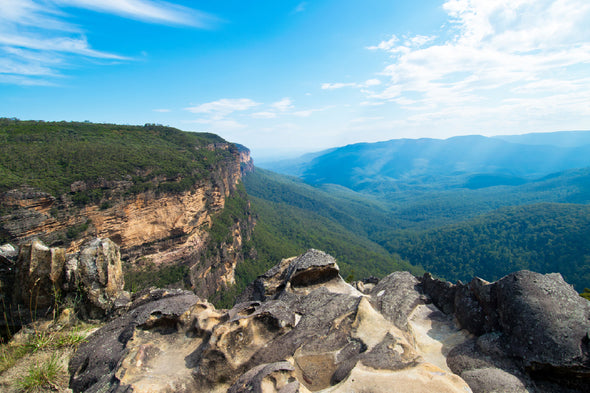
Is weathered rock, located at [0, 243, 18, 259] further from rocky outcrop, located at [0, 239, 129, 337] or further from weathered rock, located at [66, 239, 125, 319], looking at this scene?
weathered rock, located at [66, 239, 125, 319]

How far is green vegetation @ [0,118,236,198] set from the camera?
3083 cm

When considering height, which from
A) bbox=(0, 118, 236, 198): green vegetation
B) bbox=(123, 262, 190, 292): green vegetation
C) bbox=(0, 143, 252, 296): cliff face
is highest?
bbox=(0, 118, 236, 198): green vegetation

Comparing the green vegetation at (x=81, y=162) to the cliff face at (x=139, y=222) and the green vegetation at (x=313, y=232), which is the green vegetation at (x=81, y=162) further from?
the green vegetation at (x=313, y=232)

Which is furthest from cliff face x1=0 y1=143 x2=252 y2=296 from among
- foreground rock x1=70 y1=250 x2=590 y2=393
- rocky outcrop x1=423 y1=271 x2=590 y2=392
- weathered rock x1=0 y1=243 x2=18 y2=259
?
rocky outcrop x1=423 y1=271 x2=590 y2=392

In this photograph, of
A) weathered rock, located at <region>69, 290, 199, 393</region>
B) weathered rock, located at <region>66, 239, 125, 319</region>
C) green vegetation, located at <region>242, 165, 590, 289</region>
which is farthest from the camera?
green vegetation, located at <region>242, 165, 590, 289</region>

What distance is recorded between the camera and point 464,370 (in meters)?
5.75

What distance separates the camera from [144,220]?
128ft

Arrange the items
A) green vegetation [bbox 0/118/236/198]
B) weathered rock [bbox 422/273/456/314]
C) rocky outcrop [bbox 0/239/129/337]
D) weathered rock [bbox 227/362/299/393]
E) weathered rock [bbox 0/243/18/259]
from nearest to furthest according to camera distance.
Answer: weathered rock [bbox 227/362/299/393]
rocky outcrop [bbox 0/239/129/337]
weathered rock [bbox 0/243/18/259]
weathered rock [bbox 422/273/456/314]
green vegetation [bbox 0/118/236/198]

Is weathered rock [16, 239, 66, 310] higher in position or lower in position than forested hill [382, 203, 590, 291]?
higher

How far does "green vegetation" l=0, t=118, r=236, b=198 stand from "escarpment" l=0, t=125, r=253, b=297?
26 cm

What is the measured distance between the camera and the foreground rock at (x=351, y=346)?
4887 millimetres

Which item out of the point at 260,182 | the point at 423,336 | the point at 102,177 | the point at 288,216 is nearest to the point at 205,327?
the point at 423,336

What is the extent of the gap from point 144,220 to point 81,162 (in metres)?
11.8

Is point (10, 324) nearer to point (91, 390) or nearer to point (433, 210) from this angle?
point (91, 390)
